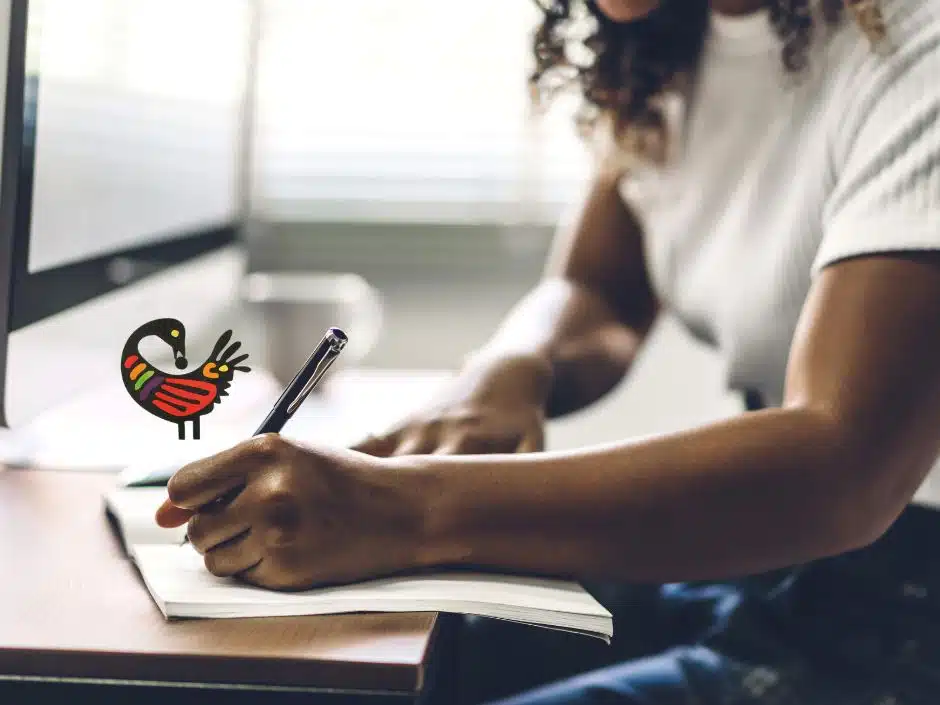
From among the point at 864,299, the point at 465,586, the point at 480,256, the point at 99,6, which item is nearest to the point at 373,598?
the point at 465,586

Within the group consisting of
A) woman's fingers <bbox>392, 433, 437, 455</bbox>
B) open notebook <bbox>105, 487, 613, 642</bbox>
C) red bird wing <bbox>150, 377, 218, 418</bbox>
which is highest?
red bird wing <bbox>150, 377, 218, 418</bbox>

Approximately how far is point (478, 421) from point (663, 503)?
0.22m

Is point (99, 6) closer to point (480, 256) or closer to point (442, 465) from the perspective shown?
point (442, 465)

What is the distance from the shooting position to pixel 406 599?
54 cm

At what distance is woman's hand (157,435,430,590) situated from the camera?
1.77 feet

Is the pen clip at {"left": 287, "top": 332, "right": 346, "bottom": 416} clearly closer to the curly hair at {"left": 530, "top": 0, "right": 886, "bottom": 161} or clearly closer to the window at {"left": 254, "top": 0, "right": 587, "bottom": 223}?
the curly hair at {"left": 530, "top": 0, "right": 886, "bottom": 161}

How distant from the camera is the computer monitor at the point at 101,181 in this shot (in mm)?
686

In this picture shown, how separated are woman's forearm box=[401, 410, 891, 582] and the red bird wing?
0.11m

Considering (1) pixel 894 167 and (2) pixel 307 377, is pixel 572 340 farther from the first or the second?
(2) pixel 307 377

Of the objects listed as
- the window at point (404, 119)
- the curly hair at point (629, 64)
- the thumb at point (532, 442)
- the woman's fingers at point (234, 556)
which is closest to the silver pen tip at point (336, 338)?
the woman's fingers at point (234, 556)

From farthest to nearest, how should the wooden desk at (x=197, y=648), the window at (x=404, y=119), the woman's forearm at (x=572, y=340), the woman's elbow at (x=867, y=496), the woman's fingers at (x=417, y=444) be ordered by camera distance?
1. the window at (x=404, y=119)
2. the woman's forearm at (x=572, y=340)
3. the woman's fingers at (x=417, y=444)
4. the woman's elbow at (x=867, y=496)
5. the wooden desk at (x=197, y=648)

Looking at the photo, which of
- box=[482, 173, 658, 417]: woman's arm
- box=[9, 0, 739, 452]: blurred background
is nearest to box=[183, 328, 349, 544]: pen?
box=[482, 173, 658, 417]: woman's arm

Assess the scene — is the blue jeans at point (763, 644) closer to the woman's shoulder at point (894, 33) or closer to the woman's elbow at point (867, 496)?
the woman's elbow at point (867, 496)

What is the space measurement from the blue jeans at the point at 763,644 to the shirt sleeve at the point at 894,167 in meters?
0.24
